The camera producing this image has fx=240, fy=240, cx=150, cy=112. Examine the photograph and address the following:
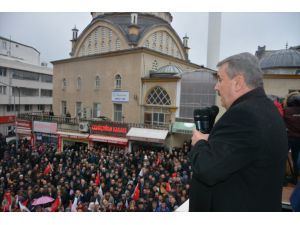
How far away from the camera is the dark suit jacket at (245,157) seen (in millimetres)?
1013

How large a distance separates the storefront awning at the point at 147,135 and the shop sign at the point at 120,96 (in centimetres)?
258

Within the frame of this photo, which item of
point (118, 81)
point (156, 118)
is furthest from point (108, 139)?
point (118, 81)

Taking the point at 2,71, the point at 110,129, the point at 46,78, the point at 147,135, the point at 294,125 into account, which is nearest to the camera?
the point at 294,125

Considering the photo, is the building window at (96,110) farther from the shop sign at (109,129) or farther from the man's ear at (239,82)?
the man's ear at (239,82)

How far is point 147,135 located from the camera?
12578mm

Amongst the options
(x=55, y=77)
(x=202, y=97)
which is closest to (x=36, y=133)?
(x=55, y=77)

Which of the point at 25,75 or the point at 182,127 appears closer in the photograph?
the point at 182,127

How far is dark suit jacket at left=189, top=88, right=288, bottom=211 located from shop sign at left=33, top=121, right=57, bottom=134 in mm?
15828

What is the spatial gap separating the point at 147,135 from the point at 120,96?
3925 millimetres

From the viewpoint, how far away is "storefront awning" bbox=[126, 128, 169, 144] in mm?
12180

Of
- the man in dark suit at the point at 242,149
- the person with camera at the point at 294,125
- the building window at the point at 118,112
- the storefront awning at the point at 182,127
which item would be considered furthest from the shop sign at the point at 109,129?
the man in dark suit at the point at 242,149

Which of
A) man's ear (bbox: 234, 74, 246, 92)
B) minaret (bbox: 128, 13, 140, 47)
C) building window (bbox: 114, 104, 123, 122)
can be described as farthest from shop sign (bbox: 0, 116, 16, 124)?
man's ear (bbox: 234, 74, 246, 92)

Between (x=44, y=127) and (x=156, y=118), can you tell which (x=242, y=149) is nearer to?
(x=156, y=118)

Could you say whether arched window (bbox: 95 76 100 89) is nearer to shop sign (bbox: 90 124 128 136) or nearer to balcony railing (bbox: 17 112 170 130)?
balcony railing (bbox: 17 112 170 130)
